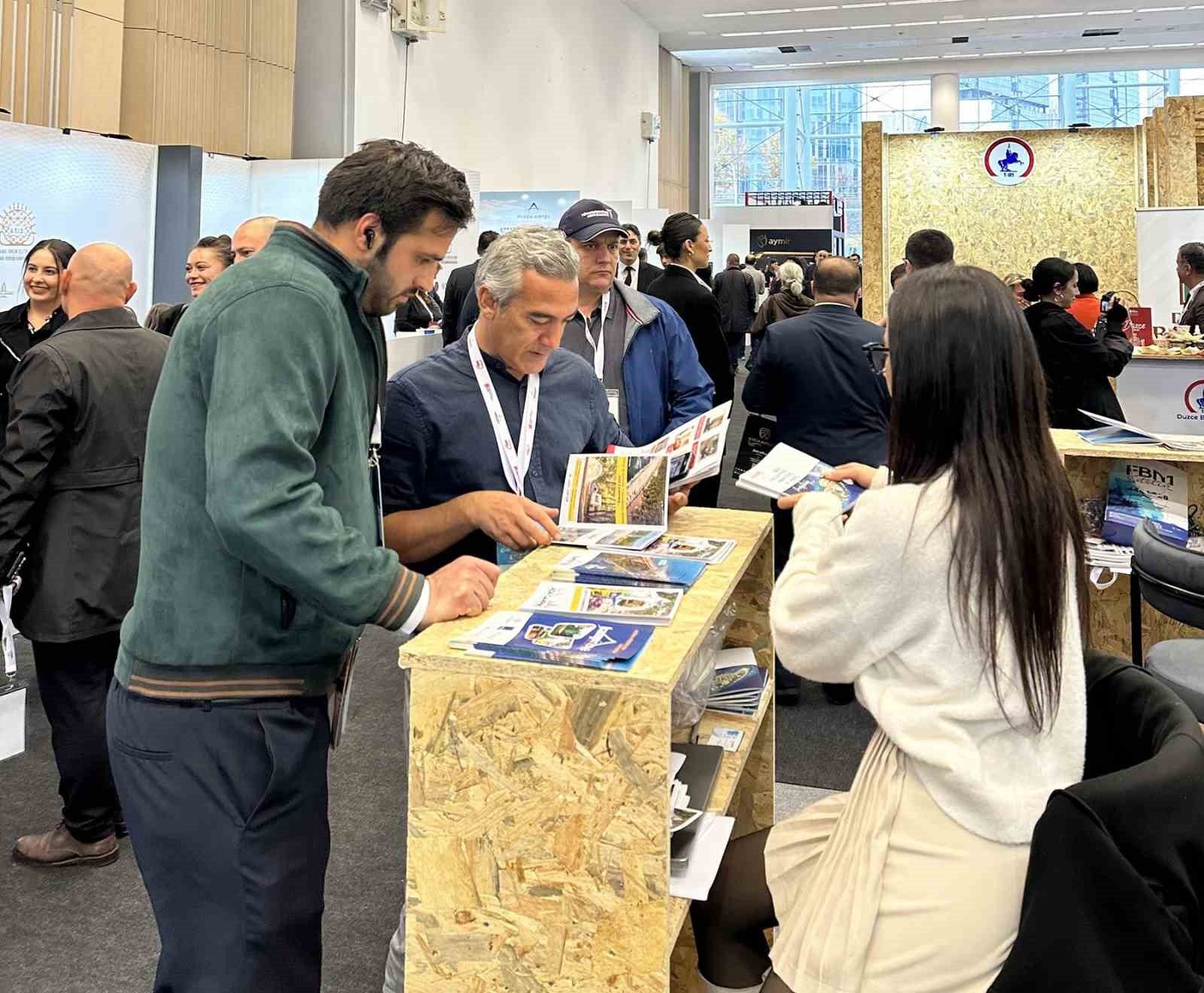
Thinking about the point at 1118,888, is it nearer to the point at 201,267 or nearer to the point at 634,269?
the point at 201,267

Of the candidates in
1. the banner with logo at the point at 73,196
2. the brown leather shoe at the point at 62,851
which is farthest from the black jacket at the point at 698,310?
the banner with logo at the point at 73,196

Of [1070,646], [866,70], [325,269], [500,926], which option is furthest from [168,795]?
[866,70]

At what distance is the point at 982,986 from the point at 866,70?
19476mm

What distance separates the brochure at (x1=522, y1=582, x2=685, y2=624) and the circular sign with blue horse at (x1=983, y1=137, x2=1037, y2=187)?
40.0 feet

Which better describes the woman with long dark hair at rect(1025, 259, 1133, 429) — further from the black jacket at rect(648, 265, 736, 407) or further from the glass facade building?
the glass facade building

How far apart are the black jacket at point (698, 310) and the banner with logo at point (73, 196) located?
3137 mm

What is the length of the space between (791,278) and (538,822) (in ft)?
21.0

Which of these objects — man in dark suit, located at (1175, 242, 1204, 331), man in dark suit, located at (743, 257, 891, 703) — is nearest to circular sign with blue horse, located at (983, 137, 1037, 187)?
man in dark suit, located at (1175, 242, 1204, 331)

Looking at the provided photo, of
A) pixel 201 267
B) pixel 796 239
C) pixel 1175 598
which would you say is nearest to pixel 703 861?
pixel 1175 598

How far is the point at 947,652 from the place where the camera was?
1.40 metres

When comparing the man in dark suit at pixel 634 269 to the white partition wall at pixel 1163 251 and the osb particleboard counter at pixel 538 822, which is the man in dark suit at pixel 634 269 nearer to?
the osb particleboard counter at pixel 538 822

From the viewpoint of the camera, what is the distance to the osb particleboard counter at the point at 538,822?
1366 millimetres

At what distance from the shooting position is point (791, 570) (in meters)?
1.56

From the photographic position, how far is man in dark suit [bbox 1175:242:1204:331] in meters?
7.20
